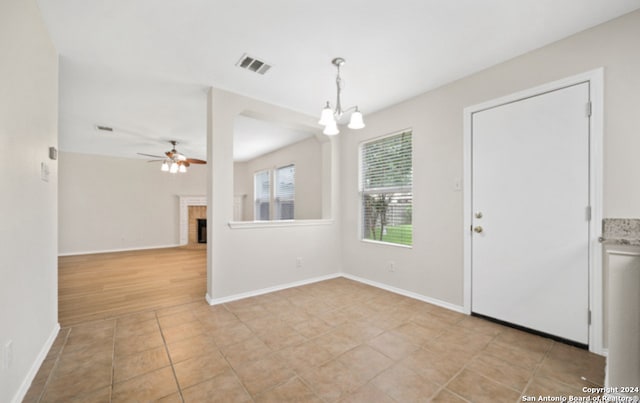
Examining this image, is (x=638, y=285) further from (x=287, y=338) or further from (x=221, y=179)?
(x=221, y=179)

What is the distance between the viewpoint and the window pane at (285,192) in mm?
5765

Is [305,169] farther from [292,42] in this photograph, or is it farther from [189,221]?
[189,221]

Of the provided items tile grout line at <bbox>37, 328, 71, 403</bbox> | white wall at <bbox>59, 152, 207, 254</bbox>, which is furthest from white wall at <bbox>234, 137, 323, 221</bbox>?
tile grout line at <bbox>37, 328, 71, 403</bbox>

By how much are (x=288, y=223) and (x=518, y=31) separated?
3.01m

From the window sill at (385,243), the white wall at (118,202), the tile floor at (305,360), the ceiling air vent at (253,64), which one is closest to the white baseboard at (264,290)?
the tile floor at (305,360)

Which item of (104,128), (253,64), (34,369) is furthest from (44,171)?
(104,128)

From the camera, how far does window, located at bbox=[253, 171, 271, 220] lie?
6961mm

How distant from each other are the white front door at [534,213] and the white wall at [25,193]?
3.45 metres

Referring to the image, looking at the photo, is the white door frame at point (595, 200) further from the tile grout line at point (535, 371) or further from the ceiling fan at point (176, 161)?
the ceiling fan at point (176, 161)

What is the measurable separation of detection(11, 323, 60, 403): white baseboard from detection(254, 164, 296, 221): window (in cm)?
400

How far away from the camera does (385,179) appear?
143 inches

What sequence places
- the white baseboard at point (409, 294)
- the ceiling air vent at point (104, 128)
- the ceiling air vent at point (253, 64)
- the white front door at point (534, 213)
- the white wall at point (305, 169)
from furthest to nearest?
the white wall at point (305, 169), the ceiling air vent at point (104, 128), the white baseboard at point (409, 294), the ceiling air vent at point (253, 64), the white front door at point (534, 213)

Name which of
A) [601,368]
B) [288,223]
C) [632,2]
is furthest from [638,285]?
[288,223]

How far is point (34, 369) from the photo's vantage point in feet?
5.59
